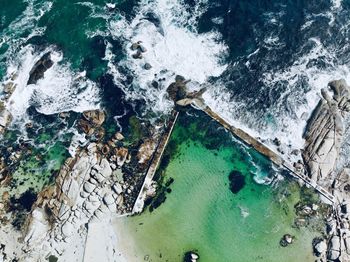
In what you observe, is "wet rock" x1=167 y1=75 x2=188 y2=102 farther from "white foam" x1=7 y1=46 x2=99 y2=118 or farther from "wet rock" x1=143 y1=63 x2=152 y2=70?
"white foam" x1=7 y1=46 x2=99 y2=118

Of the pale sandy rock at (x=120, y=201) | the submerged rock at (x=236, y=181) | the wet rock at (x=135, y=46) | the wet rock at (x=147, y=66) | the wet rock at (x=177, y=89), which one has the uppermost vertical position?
the wet rock at (x=135, y=46)

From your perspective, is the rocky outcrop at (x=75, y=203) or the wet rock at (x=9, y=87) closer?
the rocky outcrop at (x=75, y=203)

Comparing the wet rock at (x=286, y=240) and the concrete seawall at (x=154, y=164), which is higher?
the concrete seawall at (x=154, y=164)

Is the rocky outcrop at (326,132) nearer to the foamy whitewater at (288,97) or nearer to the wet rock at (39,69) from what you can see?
the foamy whitewater at (288,97)

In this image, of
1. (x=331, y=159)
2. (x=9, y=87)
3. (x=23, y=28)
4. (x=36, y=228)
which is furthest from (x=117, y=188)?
(x=331, y=159)

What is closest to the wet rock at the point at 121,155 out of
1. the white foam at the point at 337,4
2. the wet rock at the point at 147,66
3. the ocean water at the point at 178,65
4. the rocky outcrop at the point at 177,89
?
the ocean water at the point at 178,65

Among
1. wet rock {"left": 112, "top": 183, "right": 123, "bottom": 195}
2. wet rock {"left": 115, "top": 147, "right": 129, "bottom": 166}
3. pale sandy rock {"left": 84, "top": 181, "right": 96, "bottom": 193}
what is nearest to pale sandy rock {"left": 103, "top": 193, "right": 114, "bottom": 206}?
wet rock {"left": 112, "top": 183, "right": 123, "bottom": 195}

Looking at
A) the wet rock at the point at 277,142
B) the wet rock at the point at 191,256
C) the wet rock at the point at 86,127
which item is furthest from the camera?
the wet rock at the point at 86,127
